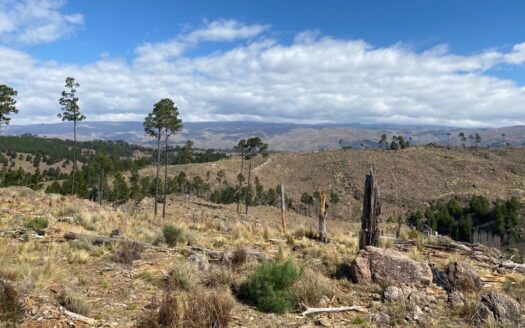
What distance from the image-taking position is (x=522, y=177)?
11919 cm

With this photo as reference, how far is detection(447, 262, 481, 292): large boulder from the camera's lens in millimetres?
11039

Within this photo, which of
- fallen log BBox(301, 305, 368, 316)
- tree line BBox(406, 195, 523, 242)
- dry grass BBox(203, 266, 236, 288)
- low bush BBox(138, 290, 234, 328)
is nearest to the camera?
low bush BBox(138, 290, 234, 328)

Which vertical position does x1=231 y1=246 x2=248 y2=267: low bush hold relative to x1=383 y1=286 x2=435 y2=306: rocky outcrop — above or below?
above

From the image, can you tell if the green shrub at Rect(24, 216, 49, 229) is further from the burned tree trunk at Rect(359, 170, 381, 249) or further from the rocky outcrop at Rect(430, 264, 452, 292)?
the rocky outcrop at Rect(430, 264, 452, 292)

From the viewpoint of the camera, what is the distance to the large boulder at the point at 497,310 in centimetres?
901

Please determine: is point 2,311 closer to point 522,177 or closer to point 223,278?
point 223,278

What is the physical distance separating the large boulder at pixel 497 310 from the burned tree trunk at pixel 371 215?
465 cm

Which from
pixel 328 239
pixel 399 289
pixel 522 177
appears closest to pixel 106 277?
pixel 399 289

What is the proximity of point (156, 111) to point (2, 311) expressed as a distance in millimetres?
38877

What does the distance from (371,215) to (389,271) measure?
298cm

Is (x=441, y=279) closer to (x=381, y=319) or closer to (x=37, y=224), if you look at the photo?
(x=381, y=319)

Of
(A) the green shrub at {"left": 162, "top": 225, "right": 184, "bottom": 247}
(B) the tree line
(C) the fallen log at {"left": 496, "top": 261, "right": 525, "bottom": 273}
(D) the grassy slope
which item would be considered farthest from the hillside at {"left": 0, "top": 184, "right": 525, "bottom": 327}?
(D) the grassy slope

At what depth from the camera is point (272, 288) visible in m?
9.78

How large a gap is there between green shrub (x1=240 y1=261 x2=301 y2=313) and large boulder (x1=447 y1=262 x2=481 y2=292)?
401 centimetres
